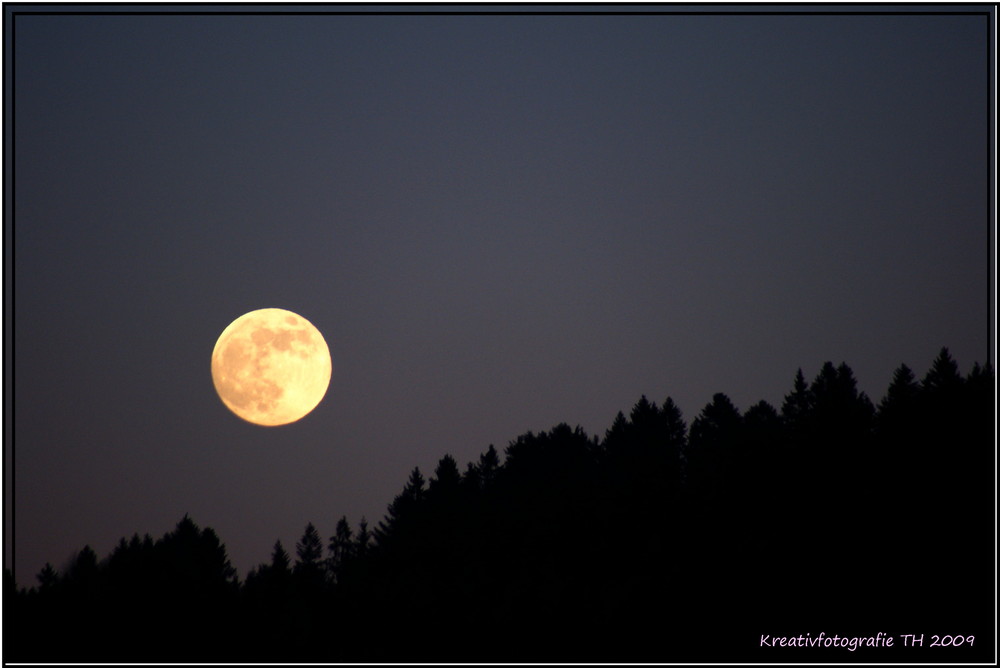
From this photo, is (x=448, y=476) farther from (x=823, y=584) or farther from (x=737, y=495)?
(x=823, y=584)

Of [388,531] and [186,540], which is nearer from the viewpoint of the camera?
[186,540]

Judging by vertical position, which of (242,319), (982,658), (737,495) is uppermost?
(242,319)

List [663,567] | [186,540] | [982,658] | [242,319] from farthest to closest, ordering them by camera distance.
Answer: [186,540] → [242,319] → [663,567] → [982,658]

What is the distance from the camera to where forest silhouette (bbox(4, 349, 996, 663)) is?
164 ft

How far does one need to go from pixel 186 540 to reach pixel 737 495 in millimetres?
60080

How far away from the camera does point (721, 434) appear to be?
9962cm

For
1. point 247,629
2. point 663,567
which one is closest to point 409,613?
point 247,629

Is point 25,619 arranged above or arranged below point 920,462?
below

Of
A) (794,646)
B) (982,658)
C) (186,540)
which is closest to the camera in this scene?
(982,658)

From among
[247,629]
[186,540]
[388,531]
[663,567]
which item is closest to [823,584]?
[663,567]

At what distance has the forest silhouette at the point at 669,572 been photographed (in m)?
50.0

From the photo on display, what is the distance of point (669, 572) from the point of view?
5947cm

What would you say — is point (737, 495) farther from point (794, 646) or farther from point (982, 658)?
point (982, 658)

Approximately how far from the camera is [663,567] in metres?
61.5
